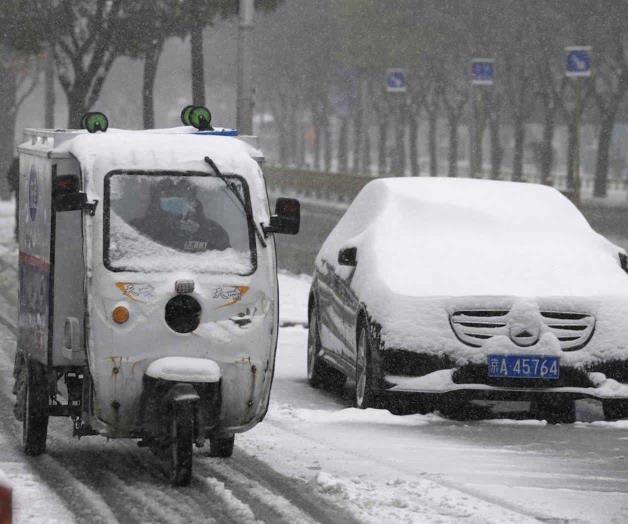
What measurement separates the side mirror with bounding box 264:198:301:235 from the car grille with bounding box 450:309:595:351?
222cm

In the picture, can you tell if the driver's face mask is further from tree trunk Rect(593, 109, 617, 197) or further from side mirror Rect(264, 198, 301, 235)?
tree trunk Rect(593, 109, 617, 197)

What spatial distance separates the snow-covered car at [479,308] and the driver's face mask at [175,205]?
7.88 ft

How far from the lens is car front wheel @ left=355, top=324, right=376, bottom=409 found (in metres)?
11.6

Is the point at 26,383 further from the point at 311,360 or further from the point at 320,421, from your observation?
the point at 311,360

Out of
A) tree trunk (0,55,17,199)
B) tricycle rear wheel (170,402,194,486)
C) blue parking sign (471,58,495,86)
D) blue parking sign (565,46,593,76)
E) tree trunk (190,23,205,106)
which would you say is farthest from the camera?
tree trunk (0,55,17,199)

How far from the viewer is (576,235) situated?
12.8 metres

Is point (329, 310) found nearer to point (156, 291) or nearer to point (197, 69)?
point (156, 291)

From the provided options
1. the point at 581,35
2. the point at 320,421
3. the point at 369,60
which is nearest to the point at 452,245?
the point at 320,421

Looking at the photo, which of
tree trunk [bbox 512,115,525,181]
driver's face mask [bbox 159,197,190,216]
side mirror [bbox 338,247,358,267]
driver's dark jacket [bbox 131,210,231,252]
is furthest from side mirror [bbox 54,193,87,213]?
tree trunk [bbox 512,115,525,181]

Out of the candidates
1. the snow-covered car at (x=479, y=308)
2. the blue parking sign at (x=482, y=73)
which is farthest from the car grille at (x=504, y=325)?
the blue parking sign at (x=482, y=73)

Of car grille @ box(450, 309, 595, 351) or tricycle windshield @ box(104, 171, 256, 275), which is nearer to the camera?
tricycle windshield @ box(104, 171, 256, 275)

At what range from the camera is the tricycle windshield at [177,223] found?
923 centimetres

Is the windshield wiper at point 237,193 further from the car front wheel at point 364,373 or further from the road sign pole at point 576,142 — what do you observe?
the road sign pole at point 576,142

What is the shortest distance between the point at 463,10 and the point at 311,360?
45.7 m
